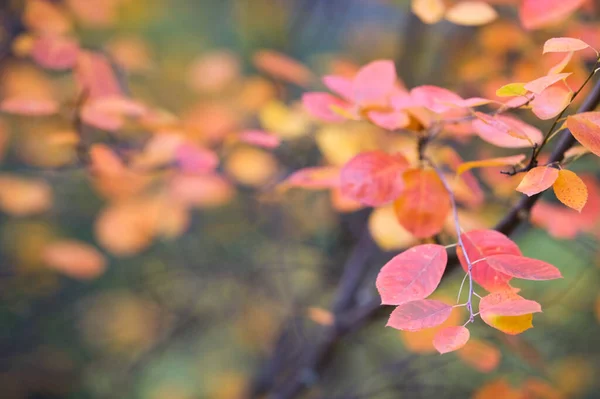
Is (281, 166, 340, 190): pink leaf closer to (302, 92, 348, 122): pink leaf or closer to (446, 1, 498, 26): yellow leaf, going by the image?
(302, 92, 348, 122): pink leaf

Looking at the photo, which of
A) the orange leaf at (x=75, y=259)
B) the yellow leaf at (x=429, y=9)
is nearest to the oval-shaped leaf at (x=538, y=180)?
the yellow leaf at (x=429, y=9)

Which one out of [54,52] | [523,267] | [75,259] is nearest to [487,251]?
[523,267]

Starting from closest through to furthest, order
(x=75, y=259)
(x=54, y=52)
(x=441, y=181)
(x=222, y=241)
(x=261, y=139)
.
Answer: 1. (x=441, y=181)
2. (x=261, y=139)
3. (x=54, y=52)
4. (x=75, y=259)
5. (x=222, y=241)

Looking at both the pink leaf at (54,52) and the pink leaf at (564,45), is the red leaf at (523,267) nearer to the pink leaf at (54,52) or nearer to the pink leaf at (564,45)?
the pink leaf at (564,45)

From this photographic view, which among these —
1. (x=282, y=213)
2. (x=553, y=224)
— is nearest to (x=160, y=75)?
(x=282, y=213)

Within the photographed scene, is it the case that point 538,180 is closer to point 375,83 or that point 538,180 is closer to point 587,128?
point 587,128

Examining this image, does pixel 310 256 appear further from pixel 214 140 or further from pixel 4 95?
pixel 4 95

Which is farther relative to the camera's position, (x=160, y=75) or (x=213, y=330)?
(x=160, y=75)
